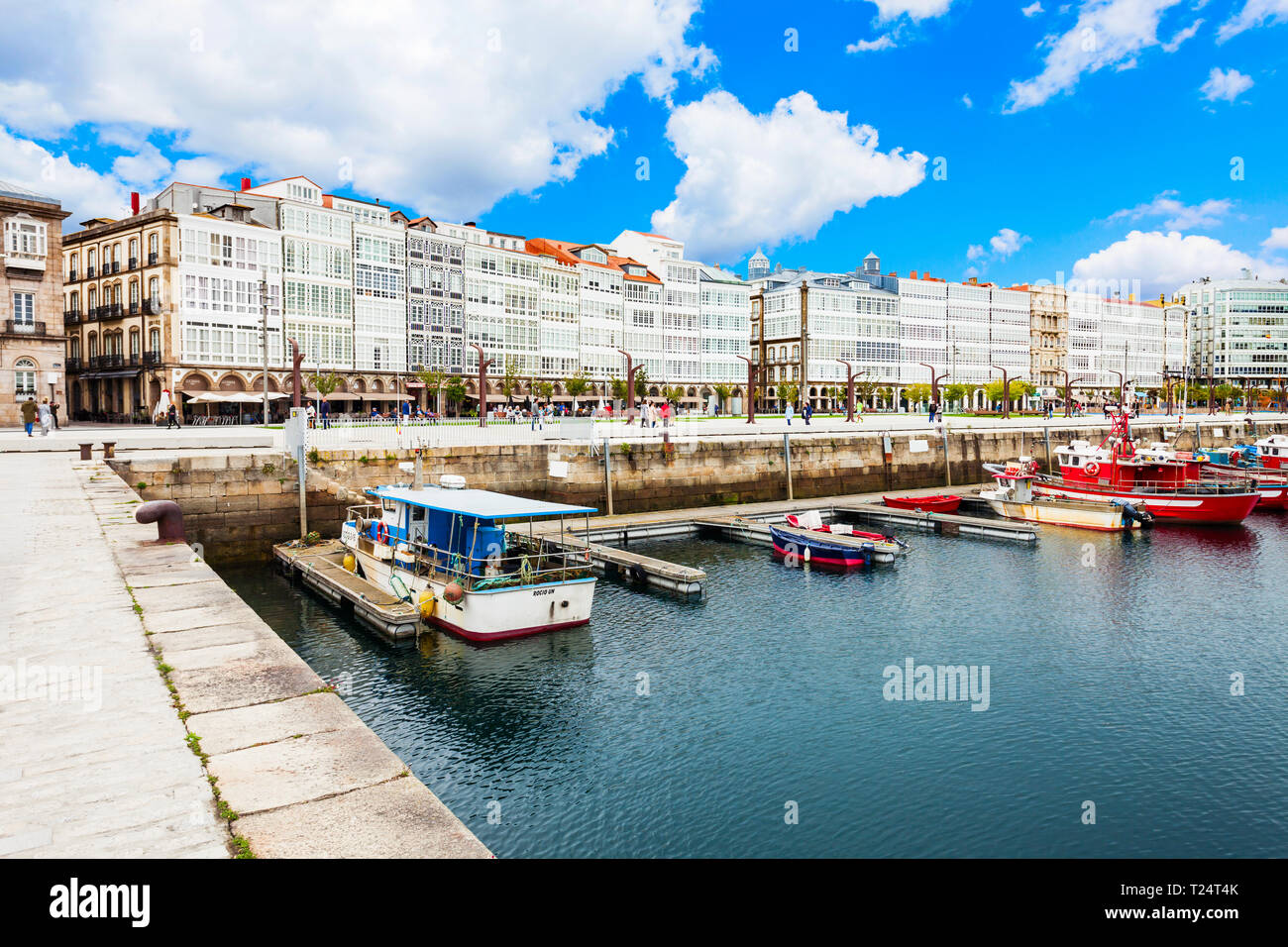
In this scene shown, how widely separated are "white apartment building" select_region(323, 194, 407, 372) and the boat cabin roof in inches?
1894

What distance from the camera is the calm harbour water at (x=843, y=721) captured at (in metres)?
11.5

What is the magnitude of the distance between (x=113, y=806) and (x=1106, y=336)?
153m

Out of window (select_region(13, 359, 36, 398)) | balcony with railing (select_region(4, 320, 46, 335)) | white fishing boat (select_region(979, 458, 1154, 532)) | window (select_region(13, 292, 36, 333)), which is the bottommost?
white fishing boat (select_region(979, 458, 1154, 532))

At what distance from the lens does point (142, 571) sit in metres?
13.7

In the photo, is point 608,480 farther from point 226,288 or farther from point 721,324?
point 721,324

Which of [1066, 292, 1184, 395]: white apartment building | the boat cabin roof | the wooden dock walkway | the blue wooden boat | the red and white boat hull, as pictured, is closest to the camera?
the wooden dock walkway

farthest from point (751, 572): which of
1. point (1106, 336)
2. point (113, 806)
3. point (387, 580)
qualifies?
point (1106, 336)

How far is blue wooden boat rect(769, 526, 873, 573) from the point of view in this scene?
29.1 meters

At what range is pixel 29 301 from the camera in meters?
50.4

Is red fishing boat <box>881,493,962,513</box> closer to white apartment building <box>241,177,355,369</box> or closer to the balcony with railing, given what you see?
white apartment building <box>241,177,355,369</box>

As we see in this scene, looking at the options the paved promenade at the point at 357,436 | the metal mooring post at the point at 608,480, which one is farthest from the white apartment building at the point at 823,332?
the metal mooring post at the point at 608,480

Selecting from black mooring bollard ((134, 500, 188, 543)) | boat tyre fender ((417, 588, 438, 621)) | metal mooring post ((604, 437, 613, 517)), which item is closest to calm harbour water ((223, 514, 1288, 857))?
boat tyre fender ((417, 588, 438, 621))

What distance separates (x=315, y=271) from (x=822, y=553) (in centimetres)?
5117
